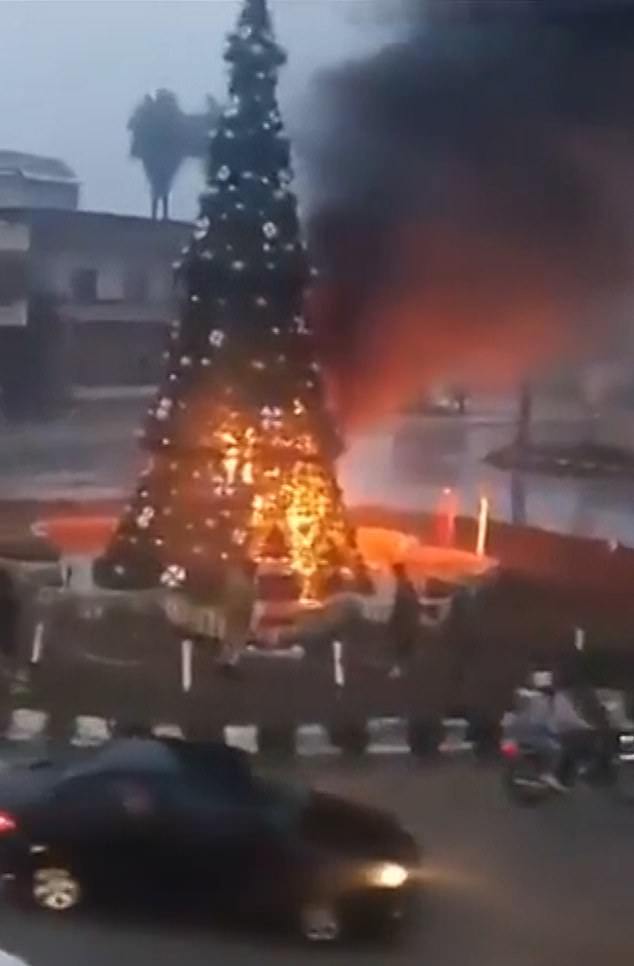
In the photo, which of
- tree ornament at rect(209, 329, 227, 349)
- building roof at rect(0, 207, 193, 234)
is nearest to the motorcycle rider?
tree ornament at rect(209, 329, 227, 349)

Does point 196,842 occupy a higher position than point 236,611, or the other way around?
point 236,611

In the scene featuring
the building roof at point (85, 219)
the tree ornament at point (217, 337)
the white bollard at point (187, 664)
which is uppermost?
the building roof at point (85, 219)

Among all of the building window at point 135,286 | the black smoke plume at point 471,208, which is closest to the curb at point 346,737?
the black smoke plume at point 471,208

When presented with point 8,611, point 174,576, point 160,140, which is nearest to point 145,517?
point 174,576

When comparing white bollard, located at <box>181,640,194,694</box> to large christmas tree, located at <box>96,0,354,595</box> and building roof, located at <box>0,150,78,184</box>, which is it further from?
building roof, located at <box>0,150,78,184</box>

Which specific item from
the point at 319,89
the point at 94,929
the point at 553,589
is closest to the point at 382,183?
the point at 319,89

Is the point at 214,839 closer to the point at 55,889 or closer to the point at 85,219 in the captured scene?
the point at 55,889

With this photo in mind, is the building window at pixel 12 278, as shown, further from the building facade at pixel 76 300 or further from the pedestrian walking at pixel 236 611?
the pedestrian walking at pixel 236 611
